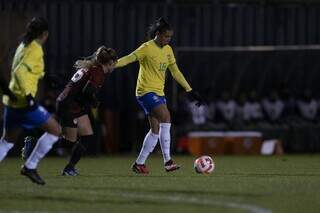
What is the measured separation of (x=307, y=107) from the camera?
25.8 meters

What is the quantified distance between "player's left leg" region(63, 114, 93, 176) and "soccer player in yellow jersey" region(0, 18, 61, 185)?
237cm

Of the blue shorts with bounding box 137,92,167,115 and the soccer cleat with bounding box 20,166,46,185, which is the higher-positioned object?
the blue shorts with bounding box 137,92,167,115

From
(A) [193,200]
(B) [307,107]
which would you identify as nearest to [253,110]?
(B) [307,107]

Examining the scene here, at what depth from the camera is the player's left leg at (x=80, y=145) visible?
14.0m

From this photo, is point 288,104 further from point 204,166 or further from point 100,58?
point 100,58

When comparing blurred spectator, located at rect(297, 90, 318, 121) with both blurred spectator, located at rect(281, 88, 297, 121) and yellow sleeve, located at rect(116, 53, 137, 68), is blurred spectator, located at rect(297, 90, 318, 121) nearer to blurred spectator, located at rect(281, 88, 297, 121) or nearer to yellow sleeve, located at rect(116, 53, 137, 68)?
blurred spectator, located at rect(281, 88, 297, 121)

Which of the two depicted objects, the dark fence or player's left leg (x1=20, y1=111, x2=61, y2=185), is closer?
player's left leg (x1=20, y1=111, x2=61, y2=185)

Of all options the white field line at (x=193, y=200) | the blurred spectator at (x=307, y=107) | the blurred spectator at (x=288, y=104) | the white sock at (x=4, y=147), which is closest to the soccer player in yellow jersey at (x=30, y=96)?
the white sock at (x=4, y=147)

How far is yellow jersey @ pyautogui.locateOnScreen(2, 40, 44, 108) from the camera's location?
11297 millimetres

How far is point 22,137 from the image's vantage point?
22.8 m

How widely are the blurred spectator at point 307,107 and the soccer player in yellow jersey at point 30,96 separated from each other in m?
15.2

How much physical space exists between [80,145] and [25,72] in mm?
2977

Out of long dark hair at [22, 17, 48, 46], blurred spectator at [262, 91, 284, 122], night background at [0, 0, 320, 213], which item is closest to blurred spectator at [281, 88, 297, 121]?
night background at [0, 0, 320, 213]

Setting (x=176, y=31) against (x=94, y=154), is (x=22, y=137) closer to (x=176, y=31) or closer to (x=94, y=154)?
(x=94, y=154)
